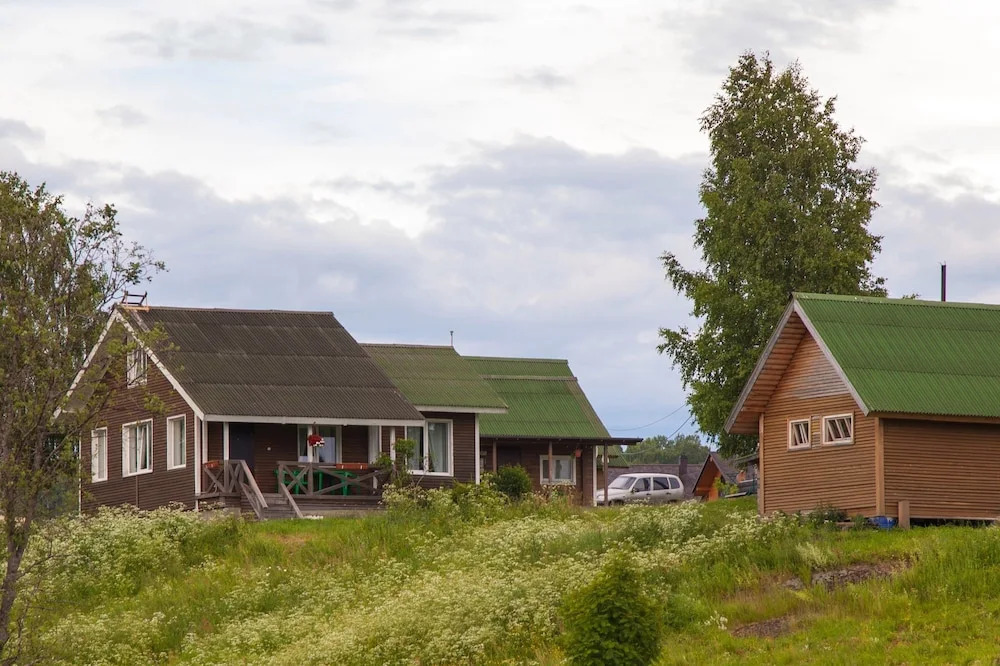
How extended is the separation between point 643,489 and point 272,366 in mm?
21300

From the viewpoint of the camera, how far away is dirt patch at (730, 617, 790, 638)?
91.7ft

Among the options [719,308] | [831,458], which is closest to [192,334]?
[719,308]

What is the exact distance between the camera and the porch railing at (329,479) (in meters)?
45.9

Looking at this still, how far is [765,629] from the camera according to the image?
28312mm

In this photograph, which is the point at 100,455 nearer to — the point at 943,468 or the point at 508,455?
the point at 508,455

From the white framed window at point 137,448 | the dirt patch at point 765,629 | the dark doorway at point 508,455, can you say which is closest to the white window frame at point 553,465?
the dark doorway at point 508,455

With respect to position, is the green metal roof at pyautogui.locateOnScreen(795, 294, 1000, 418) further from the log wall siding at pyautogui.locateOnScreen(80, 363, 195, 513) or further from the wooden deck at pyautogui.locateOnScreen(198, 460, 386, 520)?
the log wall siding at pyautogui.locateOnScreen(80, 363, 195, 513)

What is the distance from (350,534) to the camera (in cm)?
3928

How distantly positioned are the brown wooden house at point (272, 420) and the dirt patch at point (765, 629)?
18.1 m

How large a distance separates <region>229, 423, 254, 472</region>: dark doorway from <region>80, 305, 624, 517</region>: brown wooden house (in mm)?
39

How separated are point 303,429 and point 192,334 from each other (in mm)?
4600

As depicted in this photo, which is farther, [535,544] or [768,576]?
[535,544]

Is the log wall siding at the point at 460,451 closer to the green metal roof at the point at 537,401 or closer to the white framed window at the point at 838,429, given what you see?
the green metal roof at the point at 537,401

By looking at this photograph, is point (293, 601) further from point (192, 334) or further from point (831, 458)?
point (192, 334)
